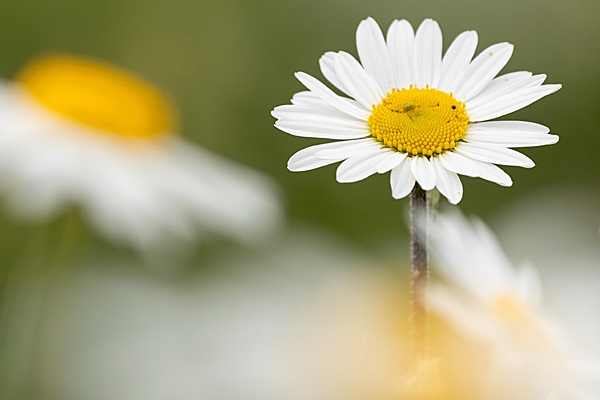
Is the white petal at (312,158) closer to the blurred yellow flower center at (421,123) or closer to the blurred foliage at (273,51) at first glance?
the blurred yellow flower center at (421,123)

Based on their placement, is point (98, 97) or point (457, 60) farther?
point (98, 97)

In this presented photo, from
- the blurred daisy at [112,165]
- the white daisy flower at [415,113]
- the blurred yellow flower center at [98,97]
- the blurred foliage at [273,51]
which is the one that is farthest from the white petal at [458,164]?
the blurred foliage at [273,51]

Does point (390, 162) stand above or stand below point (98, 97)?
below

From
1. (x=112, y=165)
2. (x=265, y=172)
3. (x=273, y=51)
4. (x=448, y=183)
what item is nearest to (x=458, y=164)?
(x=448, y=183)

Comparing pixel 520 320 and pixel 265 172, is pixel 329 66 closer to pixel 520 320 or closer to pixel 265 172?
pixel 520 320

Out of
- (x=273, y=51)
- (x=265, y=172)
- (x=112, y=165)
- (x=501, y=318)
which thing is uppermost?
(x=273, y=51)

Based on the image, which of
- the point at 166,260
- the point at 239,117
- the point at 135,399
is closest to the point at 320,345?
the point at 135,399

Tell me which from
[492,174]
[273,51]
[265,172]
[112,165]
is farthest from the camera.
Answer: [273,51]
